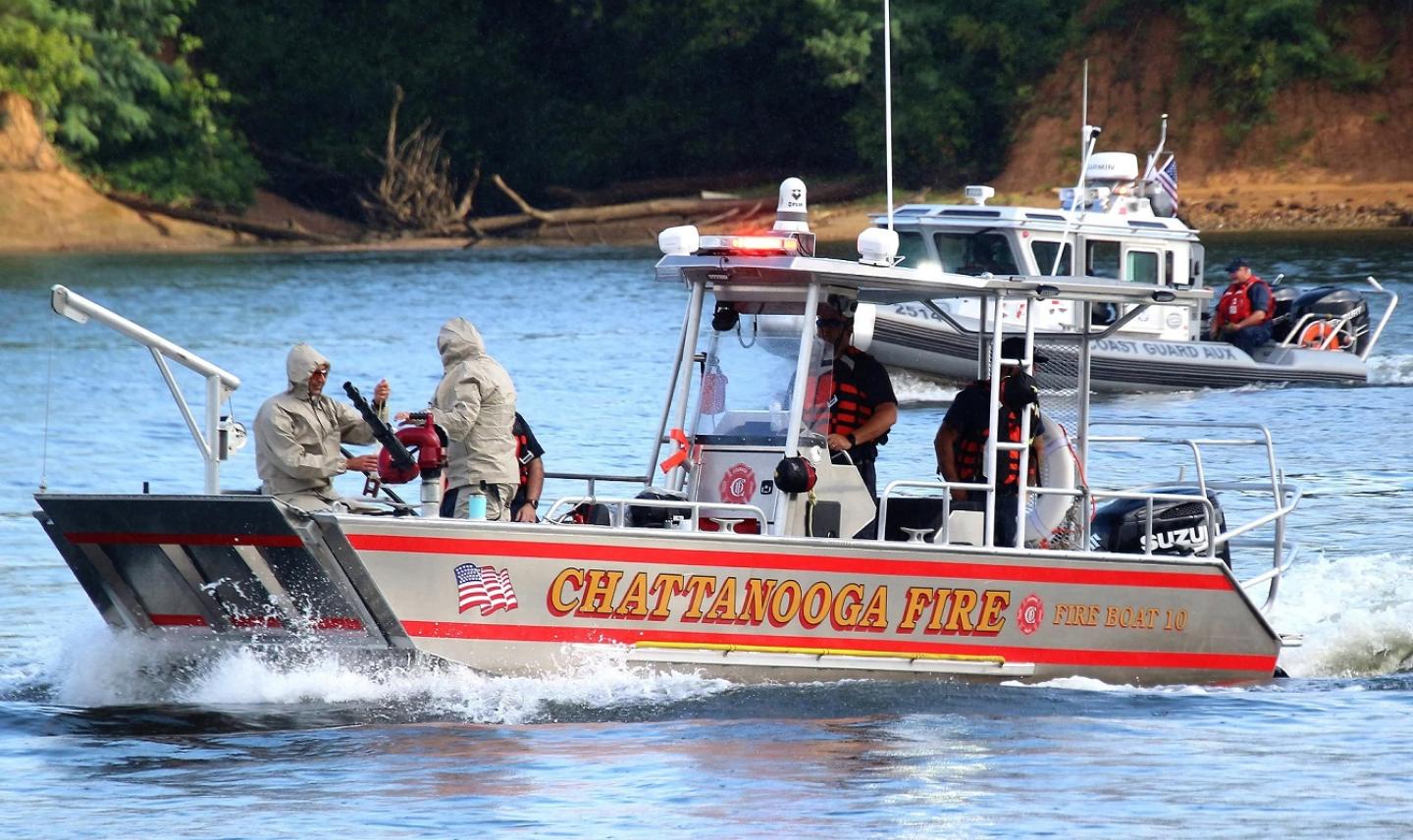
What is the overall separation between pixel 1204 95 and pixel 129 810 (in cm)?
4960

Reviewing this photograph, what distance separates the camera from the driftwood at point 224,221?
58.3m

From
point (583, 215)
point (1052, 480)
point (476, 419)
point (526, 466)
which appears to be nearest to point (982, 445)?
point (1052, 480)

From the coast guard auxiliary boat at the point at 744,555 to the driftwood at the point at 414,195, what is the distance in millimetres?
48879

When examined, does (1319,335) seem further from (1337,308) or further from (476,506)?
(476,506)

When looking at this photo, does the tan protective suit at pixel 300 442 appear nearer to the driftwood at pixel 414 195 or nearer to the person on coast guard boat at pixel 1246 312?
the person on coast guard boat at pixel 1246 312

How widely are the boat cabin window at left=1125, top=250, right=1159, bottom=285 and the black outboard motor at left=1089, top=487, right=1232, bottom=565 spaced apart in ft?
44.0

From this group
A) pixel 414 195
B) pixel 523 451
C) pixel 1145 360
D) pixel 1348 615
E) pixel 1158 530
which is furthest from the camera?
pixel 414 195

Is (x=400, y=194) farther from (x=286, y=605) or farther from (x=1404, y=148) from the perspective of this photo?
(x=286, y=605)

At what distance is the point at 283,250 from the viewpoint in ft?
191

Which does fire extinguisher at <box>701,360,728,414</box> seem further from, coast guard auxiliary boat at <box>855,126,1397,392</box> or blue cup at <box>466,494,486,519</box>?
coast guard auxiliary boat at <box>855,126,1397,392</box>

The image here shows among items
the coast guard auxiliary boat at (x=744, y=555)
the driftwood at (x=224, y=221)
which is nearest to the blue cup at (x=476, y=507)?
the coast guard auxiliary boat at (x=744, y=555)

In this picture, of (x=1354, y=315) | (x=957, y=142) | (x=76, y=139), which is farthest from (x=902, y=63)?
(x=1354, y=315)

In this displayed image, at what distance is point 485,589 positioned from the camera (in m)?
10.2

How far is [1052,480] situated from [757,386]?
1.66 m
